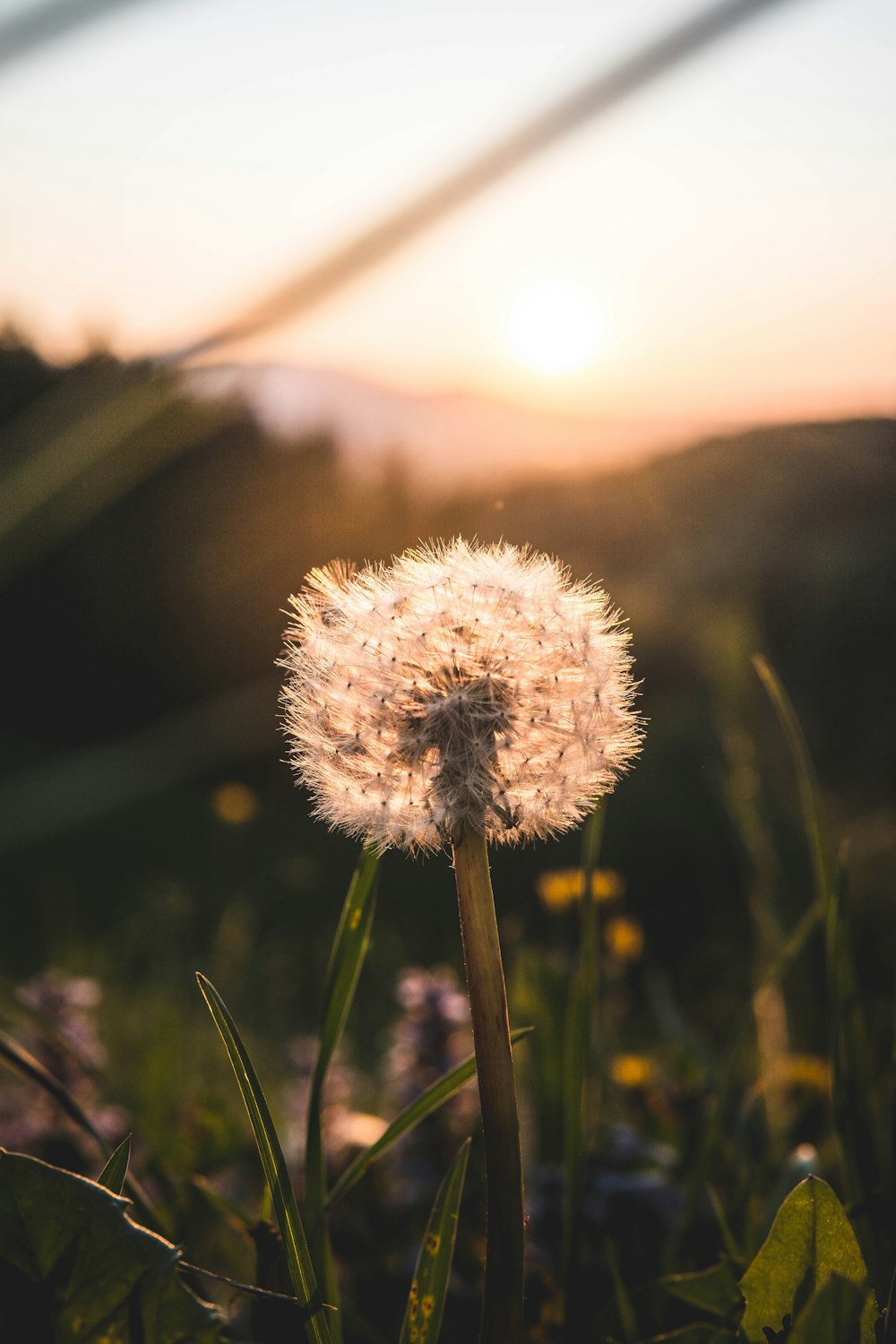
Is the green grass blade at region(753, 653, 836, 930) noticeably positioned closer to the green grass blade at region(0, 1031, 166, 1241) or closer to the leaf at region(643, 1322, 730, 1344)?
the leaf at region(643, 1322, 730, 1344)

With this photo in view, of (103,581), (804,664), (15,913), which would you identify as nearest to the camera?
(804,664)

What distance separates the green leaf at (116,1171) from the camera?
97 centimetres

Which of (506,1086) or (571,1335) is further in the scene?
(571,1335)

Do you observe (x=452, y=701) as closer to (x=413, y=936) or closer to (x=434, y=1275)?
(x=434, y=1275)

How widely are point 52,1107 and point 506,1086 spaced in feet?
4.85

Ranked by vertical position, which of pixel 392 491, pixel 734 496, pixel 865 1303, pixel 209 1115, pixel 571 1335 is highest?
pixel 392 491

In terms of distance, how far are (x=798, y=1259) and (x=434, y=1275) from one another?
34 centimetres

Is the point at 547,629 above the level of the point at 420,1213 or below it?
above

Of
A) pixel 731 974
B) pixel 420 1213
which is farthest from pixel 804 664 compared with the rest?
pixel 420 1213

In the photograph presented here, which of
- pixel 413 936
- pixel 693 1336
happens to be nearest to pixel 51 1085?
pixel 693 1336

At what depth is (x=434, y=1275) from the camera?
3.05 ft

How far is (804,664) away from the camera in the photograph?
5844 millimetres

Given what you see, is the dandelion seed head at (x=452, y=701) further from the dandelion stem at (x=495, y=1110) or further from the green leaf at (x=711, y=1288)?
the green leaf at (x=711, y=1288)

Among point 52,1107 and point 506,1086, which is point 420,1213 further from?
point 506,1086
